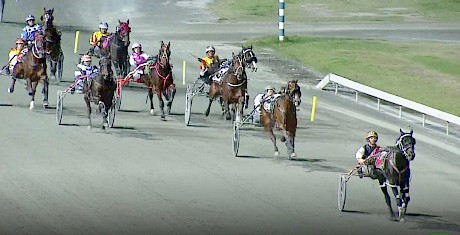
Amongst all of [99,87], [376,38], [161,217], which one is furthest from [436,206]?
[376,38]

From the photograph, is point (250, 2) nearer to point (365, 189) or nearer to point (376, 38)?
point (376, 38)

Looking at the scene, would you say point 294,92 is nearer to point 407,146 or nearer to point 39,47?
point 407,146

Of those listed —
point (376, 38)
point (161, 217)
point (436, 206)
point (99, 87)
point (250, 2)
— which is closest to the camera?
point (161, 217)

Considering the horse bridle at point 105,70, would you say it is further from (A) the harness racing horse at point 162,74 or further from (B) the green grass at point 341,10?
(B) the green grass at point 341,10

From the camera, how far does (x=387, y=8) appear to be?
49625 millimetres

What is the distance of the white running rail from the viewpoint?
83.4 ft

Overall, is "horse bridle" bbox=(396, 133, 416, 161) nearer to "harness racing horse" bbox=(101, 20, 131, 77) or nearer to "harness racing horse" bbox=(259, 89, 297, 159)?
"harness racing horse" bbox=(259, 89, 297, 159)

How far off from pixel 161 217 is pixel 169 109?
9216 mm

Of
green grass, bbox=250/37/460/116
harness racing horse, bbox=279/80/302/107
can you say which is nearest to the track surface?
harness racing horse, bbox=279/80/302/107

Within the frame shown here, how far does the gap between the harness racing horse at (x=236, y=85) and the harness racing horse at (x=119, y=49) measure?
566 centimetres

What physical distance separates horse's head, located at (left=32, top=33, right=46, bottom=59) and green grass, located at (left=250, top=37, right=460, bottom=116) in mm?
8737

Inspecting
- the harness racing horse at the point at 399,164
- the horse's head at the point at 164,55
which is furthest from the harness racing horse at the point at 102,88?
the harness racing horse at the point at 399,164

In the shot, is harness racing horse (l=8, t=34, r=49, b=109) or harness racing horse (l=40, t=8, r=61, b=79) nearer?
harness racing horse (l=8, t=34, r=49, b=109)

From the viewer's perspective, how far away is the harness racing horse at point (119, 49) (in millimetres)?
29891
